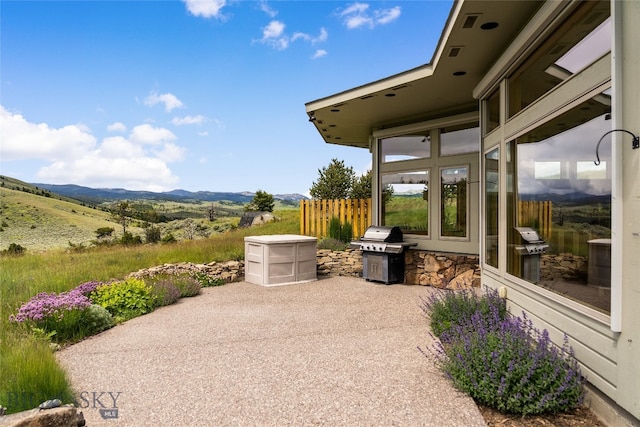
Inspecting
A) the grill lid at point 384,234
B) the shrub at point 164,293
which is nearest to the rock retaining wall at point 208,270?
the shrub at point 164,293

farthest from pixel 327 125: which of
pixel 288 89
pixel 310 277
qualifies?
pixel 310 277

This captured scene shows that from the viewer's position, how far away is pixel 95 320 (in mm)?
4238

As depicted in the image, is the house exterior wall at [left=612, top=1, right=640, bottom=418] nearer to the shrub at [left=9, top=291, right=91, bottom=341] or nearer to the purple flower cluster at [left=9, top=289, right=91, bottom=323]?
the shrub at [left=9, top=291, right=91, bottom=341]

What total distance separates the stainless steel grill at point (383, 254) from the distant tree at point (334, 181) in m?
17.7

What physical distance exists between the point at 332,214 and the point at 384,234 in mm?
2644

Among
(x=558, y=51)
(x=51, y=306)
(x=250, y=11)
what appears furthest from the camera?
(x=250, y=11)

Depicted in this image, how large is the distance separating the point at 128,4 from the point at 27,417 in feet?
25.4

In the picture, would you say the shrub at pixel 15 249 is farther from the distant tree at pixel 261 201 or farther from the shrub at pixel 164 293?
the distant tree at pixel 261 201

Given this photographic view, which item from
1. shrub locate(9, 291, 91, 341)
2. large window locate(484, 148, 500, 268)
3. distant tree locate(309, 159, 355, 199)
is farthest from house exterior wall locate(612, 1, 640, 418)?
distant tree locate(309, 159, 355, 199)

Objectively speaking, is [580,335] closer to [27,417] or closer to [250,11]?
[27,417]

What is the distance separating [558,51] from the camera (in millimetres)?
3057

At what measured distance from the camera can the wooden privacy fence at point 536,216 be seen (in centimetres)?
318

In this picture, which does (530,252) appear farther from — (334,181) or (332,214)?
(334,181)

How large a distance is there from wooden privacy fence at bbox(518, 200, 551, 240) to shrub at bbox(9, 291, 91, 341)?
4.98 meters
